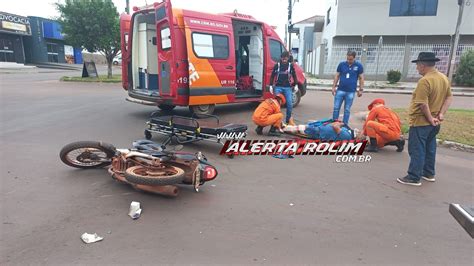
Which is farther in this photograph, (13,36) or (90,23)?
(13,36)

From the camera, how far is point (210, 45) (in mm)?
8203

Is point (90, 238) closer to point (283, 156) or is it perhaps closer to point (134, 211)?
point (134, 211)

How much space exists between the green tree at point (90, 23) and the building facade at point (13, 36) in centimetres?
2258

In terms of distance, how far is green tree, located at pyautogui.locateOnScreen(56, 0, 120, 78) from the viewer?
20531 mm

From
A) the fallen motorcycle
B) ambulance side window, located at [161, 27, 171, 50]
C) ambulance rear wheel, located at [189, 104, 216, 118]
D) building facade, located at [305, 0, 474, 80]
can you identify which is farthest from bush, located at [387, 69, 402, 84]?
the fallen motorcycle

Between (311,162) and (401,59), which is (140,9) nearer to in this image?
(311,162)

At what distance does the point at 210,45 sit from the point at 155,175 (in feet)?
16.9

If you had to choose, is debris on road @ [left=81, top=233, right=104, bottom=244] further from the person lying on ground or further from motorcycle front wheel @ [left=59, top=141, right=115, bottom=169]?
the person lying on ground

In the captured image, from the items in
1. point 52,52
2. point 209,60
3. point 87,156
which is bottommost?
point 87,156

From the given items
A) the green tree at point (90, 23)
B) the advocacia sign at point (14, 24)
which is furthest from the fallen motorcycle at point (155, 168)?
the advocacia sign at point (14, 24)

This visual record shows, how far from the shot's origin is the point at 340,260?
2.76 metres

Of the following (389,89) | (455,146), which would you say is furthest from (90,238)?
(389,89)

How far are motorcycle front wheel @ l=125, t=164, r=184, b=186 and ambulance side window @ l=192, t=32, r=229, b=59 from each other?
4.47 m

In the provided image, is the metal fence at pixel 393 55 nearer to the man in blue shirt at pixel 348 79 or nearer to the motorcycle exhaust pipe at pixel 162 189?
the man in blue shirt at pixel 348 79
